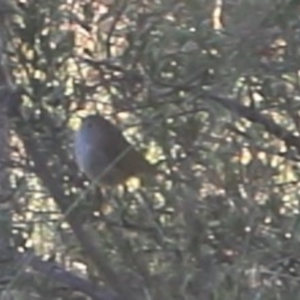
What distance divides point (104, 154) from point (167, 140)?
43cm

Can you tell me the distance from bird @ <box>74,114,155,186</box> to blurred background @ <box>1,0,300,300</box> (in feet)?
0.07

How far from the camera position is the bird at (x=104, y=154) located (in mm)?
2486

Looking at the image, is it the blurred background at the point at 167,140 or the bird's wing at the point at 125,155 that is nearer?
the blurred background at the point at 167,140

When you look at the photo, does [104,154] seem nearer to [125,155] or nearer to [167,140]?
[125,155]

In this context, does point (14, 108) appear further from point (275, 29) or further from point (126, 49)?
point (275, 29)

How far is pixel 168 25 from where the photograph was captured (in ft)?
6.89

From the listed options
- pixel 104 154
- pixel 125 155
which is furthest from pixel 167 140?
pixel 104 154

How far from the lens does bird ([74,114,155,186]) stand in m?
2.49

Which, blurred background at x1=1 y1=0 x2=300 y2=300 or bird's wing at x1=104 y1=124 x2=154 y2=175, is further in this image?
bird's wing at x1=104 y1=124 x2=154 y2=175

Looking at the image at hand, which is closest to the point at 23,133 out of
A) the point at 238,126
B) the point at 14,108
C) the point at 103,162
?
the point at 14,108

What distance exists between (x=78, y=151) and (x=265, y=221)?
51 centimetres

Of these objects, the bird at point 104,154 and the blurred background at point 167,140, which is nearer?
the blurred background at point 167,140

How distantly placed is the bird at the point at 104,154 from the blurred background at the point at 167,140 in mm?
23

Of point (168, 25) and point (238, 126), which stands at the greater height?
point (168, 25)
